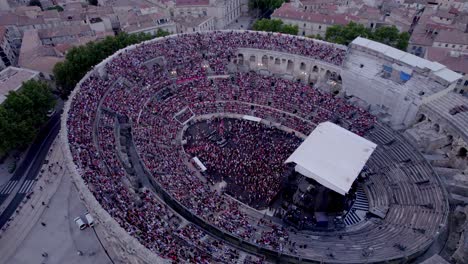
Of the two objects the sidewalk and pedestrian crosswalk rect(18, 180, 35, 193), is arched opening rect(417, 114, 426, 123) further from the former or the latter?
pedestrian crosswalk rect(18, 180, 35, 193)

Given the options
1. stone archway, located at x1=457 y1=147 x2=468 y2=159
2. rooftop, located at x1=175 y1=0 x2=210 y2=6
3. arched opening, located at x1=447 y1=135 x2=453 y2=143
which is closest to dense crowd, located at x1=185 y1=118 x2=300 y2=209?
arched opening, located at x1=447 y1=135 x2=453 y2=143

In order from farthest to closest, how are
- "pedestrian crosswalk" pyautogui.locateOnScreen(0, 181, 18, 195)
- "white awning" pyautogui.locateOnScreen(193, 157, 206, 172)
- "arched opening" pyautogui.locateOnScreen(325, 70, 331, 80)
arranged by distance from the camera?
"arched opening" pyautogui.locateOnScreen(325, 70, 331, 80) < "pedestrian crosswalk" pyautogui.locateOnScreen(0, 181, 18, 195) < "white awning" pyautogui.locateOnScreen(193, 157, 206, 172)

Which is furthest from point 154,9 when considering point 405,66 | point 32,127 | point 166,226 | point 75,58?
point 166,226

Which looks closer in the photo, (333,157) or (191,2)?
(333,157)

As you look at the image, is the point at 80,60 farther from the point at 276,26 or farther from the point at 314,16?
the point at 314,16

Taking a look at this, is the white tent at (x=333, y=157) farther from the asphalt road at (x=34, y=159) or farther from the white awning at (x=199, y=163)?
the asphalt road at (x=34, y=159)

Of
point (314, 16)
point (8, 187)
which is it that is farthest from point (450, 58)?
point (8, 187)
